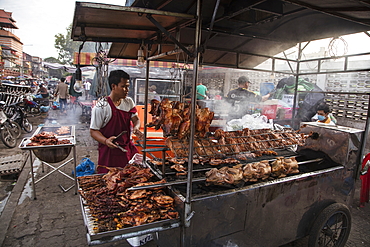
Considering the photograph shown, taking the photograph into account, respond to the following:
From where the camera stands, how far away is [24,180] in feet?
18.7

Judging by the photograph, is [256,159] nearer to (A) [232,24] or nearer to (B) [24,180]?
(A) [232,24]

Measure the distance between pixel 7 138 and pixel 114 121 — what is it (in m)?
7.01

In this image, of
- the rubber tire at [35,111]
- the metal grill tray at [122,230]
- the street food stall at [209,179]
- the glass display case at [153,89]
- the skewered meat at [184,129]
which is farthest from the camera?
the rubber tire at [35,111]

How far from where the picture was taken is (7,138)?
27.3ft

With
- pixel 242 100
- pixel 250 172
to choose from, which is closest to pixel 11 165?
pixel 250 172

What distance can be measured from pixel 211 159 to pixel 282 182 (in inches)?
41.1

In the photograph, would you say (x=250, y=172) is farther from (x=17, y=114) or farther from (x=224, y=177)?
(x=17, y=114)

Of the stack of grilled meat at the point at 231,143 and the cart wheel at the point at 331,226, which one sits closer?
the stack of grilled meat at the point at 231,143

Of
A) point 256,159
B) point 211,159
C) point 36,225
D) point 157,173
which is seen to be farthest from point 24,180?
point 256,159

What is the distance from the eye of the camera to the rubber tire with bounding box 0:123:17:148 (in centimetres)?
812

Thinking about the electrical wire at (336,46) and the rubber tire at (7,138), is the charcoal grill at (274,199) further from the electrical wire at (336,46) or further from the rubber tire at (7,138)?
the rubber tire at (7,138)

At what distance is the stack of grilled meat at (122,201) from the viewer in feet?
6.63

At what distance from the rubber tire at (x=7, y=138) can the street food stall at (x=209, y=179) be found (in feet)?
22.8

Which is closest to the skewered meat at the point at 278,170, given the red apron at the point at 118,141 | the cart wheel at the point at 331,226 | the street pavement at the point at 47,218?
the cart wheel at the point at 331,226
